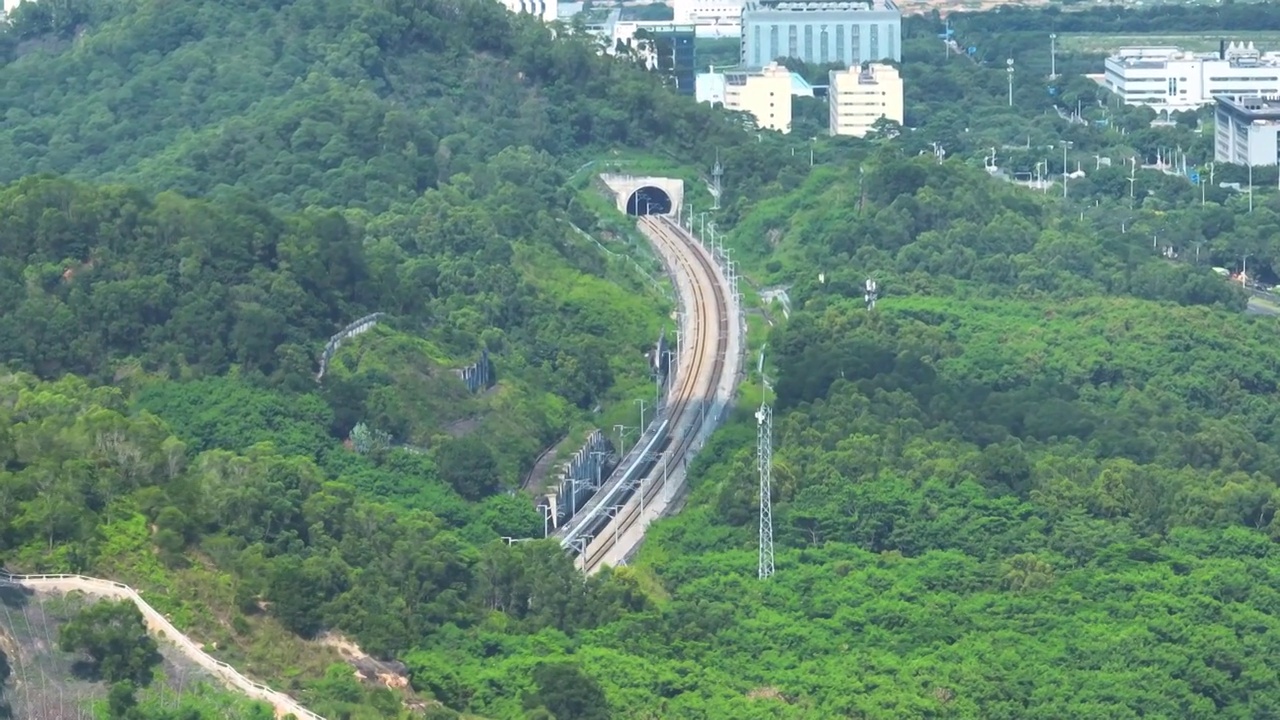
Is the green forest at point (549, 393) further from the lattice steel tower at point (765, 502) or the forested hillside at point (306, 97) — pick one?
the lattice steel tower at point (765, 502)

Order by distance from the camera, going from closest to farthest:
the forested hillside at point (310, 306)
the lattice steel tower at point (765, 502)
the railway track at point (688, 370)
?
the forested hillside at point (310, 306), the lattice steel tower at point (765, 502), the railway track at point (688, 370)

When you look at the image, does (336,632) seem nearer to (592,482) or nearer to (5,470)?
(5,470)

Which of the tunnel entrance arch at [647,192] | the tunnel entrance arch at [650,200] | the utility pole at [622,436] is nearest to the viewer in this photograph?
the utility pole at [622,436]

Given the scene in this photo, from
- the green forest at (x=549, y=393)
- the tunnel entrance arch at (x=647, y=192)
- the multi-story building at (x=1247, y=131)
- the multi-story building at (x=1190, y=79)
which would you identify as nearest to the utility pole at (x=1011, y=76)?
the multi-story building at (x=1190, y=79)

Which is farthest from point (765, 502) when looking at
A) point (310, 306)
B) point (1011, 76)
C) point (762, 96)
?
point (1011, 76)

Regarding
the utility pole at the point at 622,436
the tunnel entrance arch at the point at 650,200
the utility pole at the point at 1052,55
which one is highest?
the utility pole at the point at 622,436
